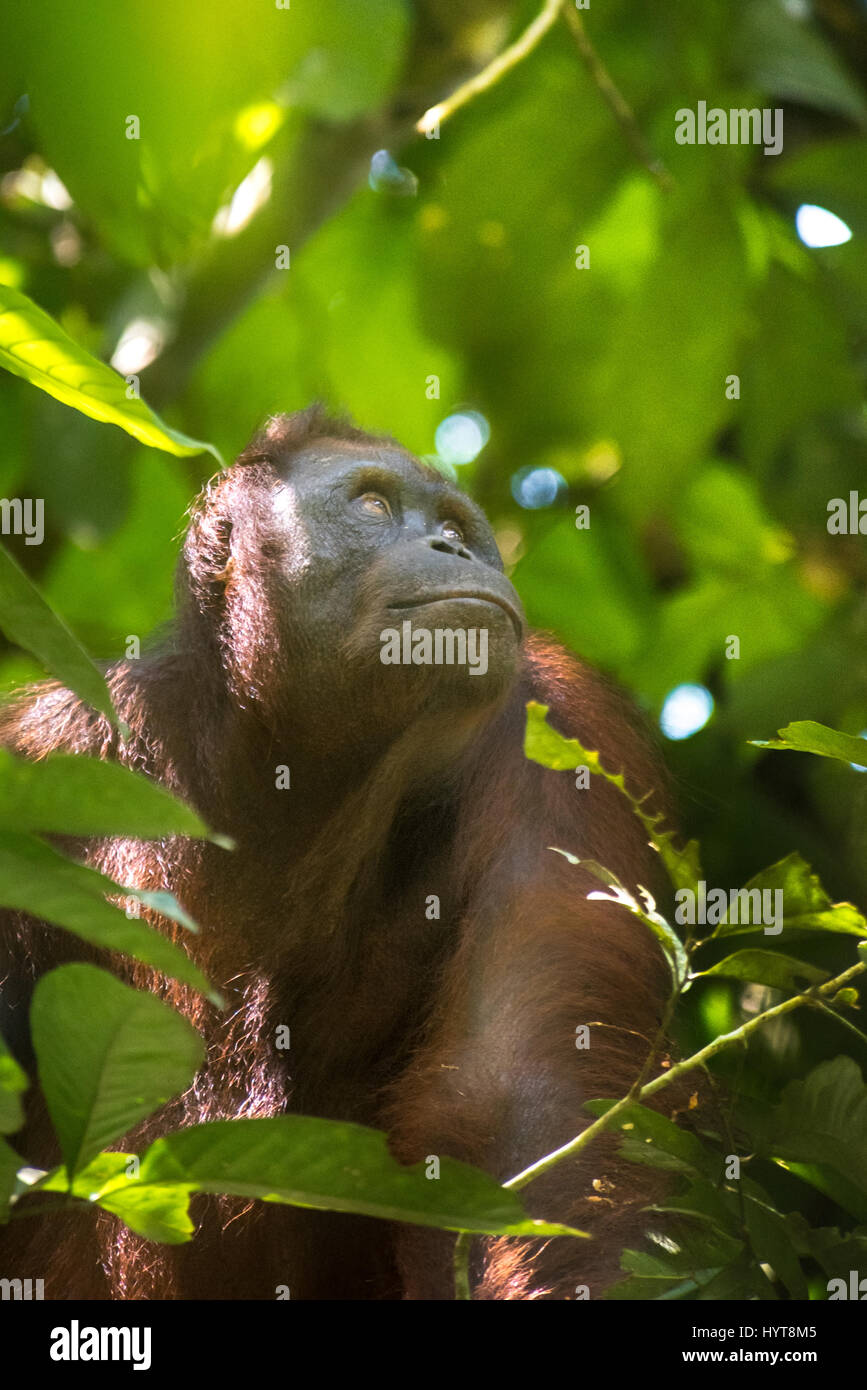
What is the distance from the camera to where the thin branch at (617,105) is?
143 inches

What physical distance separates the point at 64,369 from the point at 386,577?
4.95 feet

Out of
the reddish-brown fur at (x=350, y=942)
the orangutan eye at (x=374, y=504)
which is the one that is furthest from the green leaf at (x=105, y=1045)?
the orangutan eye at (x=374, y=504)

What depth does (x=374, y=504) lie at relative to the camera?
11.9 ft

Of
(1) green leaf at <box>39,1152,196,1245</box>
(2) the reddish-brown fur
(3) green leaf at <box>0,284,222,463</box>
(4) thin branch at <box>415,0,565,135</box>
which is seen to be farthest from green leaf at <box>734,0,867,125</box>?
(1) green leaf at <box>39,1152,196,1245</box>

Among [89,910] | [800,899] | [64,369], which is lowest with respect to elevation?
[89,910]

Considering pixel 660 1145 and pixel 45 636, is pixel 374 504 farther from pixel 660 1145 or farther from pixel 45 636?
pixel 45 636

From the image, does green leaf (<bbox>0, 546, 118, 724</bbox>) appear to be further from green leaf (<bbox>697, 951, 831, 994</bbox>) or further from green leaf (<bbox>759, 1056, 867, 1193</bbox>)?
green leaf (<bbox>759, 1056, 867, 1193</bbox>)

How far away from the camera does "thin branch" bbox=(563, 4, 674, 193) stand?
11.9ft

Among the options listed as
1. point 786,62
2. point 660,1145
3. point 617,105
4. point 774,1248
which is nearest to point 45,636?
point 660,1145

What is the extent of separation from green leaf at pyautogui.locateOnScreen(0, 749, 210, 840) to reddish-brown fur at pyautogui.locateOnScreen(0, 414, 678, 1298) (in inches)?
63.3

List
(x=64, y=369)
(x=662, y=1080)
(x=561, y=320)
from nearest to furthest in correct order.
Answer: (x=64, y=369), (x=662, y=1080), (x=561, y=320)

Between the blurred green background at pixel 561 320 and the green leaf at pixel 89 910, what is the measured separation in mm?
1561

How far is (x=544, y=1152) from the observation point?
9.30ft
